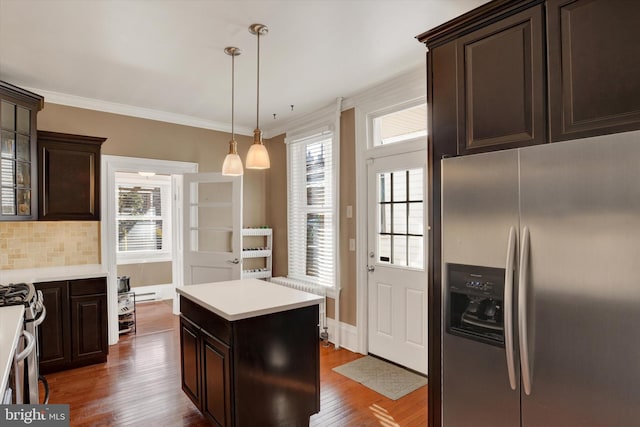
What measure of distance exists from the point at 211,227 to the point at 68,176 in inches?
64.3

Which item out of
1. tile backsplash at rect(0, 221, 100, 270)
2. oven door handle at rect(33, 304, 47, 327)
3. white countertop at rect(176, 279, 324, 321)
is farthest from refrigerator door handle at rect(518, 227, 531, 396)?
tile backsplash at rect(0, 221, 100, 270)

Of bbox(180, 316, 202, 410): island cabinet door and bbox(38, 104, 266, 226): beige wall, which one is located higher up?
bbox(38, 104, 266, 226): beige wall

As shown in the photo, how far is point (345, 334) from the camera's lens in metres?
3.88

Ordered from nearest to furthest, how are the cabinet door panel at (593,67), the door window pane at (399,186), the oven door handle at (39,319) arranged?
the cabinet door panel at (593,67), the oven door handle at (39,319), the door window pane at (399,186)

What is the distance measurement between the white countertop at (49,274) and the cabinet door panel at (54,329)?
2.6 inches

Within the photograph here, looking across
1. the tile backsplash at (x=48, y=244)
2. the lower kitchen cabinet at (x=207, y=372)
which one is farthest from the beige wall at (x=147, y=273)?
the lower kitchen cabinet at (x=207, y=372)

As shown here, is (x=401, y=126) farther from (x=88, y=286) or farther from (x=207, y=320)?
(x=88, y=286)

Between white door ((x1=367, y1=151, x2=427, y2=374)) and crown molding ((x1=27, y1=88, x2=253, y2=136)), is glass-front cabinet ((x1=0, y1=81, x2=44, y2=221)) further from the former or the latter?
white door ((x1=367, y1=151, x2=427, y2=374))

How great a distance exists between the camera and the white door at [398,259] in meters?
3.19

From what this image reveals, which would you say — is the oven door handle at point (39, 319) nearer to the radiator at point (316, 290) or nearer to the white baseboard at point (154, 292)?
the radiator at point (316, 290)

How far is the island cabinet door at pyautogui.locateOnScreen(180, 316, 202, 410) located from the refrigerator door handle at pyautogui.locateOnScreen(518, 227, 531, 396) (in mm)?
1915

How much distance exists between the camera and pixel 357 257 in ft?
12.3

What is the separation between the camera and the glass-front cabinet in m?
3.03

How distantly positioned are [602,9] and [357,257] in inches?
108
